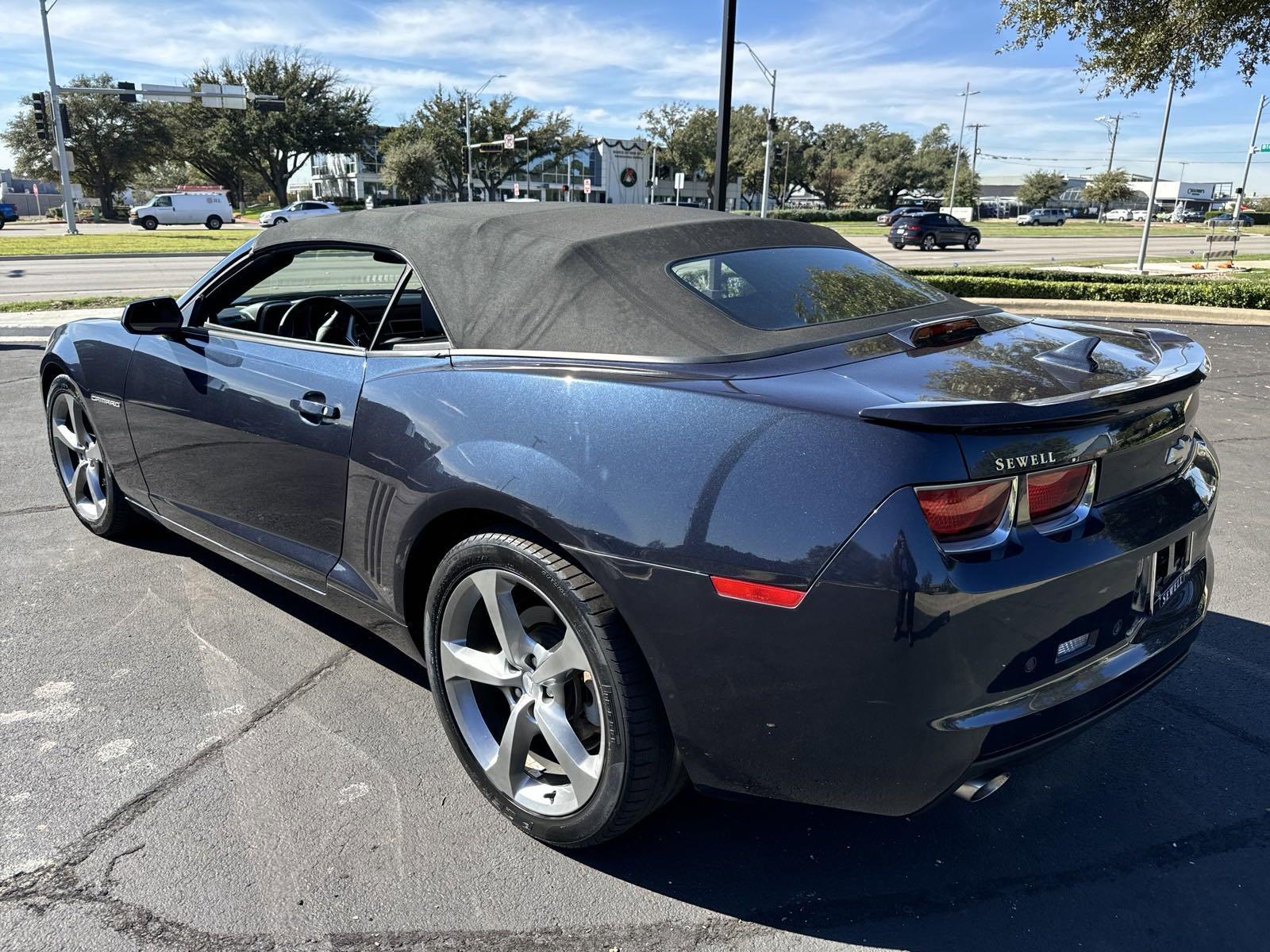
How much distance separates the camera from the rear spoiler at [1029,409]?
1811mm

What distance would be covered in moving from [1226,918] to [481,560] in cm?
195

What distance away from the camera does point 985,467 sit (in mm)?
1812

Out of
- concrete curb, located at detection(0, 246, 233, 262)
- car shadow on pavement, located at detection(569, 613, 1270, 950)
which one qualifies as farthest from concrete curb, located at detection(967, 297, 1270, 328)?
concrete curb, located at detection(0, 246, 233, 262)

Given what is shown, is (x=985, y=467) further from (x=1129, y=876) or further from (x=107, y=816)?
(x=107, y=816)

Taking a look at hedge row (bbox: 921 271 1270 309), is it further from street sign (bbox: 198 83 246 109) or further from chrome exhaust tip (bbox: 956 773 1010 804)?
street sign (bbox: 198 83 246 109)

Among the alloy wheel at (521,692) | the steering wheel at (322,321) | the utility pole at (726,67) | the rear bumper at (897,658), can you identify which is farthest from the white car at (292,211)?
the rear bumper at (897,658)

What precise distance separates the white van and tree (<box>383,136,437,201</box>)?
16203 mm

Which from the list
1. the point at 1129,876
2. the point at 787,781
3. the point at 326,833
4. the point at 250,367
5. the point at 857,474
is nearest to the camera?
the point at 857,474

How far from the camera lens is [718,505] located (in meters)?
1.91

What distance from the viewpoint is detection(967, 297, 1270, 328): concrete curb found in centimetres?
1334

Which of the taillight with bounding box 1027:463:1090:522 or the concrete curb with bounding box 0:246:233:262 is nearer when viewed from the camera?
the taillight with bounding box 1027:463:1090:522

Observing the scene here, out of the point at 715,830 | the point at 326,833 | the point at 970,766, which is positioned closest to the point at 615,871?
the point at 715,830

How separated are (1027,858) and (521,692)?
137 centimetres

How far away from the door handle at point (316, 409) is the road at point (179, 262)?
1516 cm
